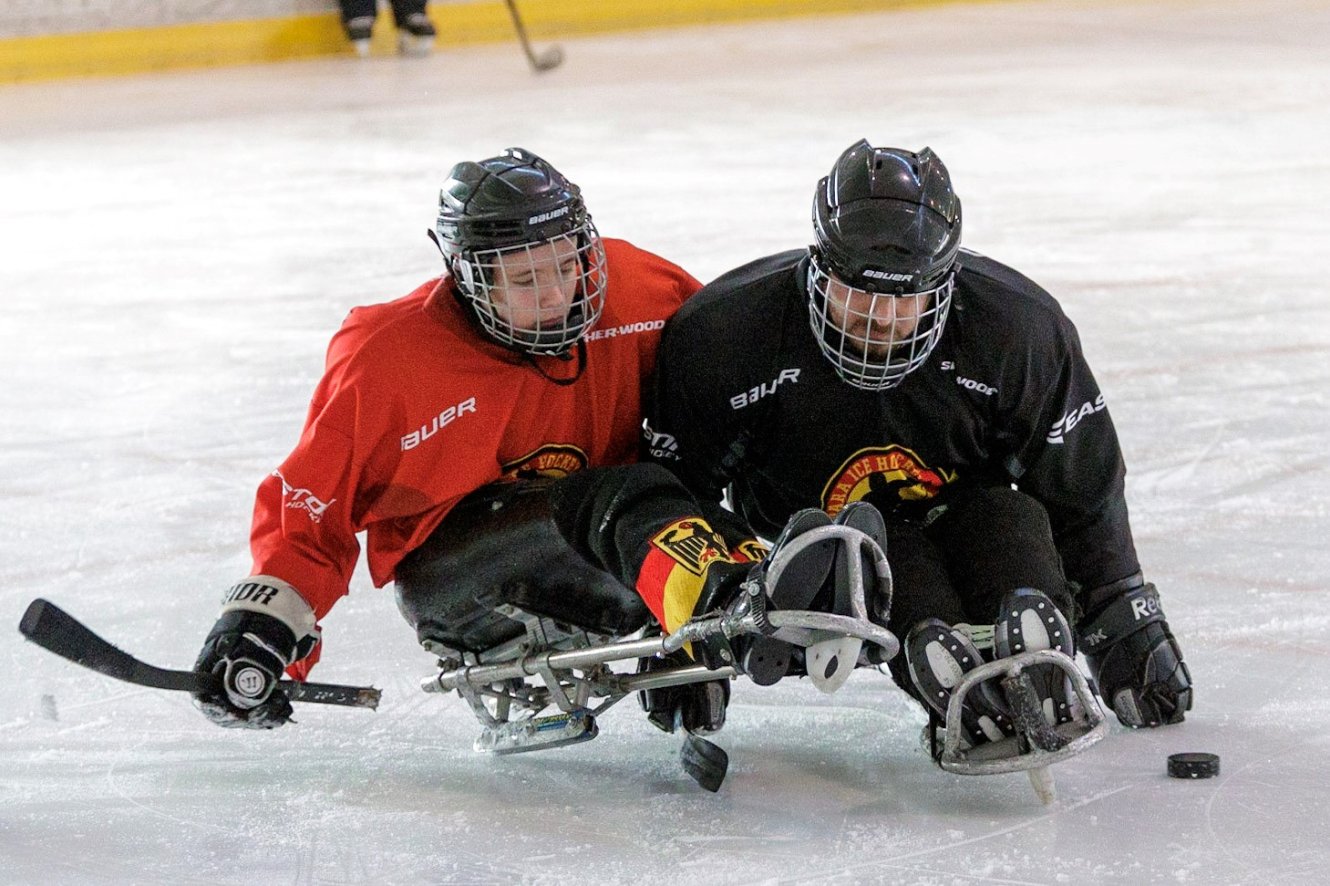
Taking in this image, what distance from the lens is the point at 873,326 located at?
7.11ft

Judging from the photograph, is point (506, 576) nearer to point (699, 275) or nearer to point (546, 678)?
point (546, 678)

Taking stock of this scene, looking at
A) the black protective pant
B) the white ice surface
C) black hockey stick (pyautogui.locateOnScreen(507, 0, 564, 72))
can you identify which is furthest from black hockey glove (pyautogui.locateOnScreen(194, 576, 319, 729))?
the black protective pant

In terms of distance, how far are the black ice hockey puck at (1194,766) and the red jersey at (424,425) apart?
892mm

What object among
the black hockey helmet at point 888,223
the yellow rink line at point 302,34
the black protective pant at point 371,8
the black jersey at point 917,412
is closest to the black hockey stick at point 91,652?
the black jersey at point 917,412

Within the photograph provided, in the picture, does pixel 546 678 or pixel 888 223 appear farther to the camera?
pixel 546 678

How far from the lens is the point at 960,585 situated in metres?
2.11

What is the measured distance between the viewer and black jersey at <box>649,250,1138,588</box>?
7.47ft

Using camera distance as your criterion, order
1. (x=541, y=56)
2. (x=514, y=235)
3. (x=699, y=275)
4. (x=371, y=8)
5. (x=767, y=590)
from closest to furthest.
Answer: (x=767, y=590) < (x=514, y=235) < (x=699, y=275) < (x=541, y=56) < (x=371, y=8)

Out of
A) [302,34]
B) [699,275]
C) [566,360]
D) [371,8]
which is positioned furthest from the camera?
[302,34]

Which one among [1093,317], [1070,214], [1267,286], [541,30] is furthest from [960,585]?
[541,30]

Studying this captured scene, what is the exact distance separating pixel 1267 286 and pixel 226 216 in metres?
3.78

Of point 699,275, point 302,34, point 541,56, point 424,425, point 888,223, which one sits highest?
point 888,223

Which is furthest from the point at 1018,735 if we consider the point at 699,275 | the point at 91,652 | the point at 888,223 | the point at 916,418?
the point at 699,275

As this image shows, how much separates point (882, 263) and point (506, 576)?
0.67m
